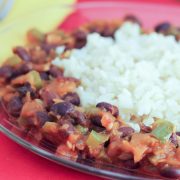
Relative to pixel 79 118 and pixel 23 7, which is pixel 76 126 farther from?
pixel 23 7

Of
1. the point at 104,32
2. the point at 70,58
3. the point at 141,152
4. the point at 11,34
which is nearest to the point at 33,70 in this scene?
the point at 70,58

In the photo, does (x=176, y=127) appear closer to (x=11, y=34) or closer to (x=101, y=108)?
(x=101, y=108)

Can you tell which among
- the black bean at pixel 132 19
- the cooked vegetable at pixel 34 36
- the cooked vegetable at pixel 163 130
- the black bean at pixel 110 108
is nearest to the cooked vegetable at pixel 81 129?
the black bean at pixel 110 108

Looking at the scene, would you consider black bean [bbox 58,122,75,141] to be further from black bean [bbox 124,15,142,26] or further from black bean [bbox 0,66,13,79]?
black bean [bbox 124,15,142,26]

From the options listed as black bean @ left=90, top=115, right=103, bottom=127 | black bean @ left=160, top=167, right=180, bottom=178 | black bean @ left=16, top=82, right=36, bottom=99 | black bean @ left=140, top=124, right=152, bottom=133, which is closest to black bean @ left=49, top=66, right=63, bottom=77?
black bean @ left=16, top=82, right=36, bottom=99

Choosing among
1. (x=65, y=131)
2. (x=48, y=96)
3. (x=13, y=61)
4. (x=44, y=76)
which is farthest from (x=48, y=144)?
(x=13, y=61)
